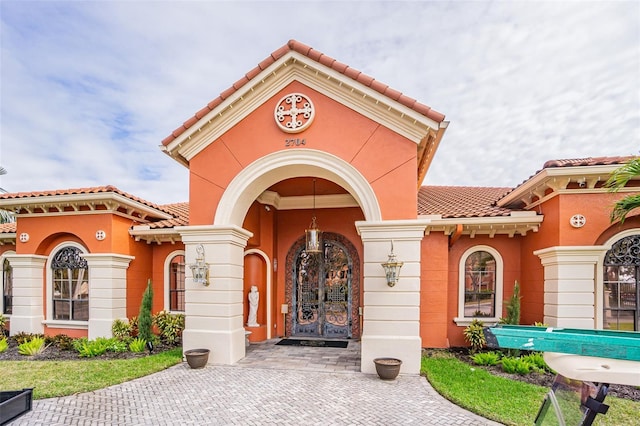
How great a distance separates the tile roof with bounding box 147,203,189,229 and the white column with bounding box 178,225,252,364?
2833 mm

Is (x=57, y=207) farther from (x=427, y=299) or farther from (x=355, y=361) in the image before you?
(x=427, y=299)

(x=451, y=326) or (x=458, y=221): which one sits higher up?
(x=458, y=221)

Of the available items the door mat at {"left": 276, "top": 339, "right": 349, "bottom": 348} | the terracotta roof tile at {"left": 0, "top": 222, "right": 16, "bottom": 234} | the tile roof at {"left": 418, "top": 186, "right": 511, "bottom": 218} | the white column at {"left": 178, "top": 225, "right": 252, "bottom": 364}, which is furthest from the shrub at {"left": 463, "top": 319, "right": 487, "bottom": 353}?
the terracotta roof tile at {"left": 0, "top": 222, "right": 16, "bottom": 234}

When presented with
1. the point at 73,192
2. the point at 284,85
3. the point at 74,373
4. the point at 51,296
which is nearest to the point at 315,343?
the point at 74,373

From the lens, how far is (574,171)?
7578 mm

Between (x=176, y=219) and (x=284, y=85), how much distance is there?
6498 millimetres

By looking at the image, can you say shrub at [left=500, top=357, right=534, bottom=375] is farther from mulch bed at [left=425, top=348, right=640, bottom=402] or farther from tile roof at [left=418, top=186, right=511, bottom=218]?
tile roof at [left=418, top=186, right=511, bottom=218]

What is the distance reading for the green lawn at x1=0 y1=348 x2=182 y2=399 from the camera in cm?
655

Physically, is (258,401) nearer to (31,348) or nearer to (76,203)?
(31,348)

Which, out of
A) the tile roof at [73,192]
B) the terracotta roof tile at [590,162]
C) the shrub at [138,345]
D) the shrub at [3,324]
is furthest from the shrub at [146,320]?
the terracotta roof tile at [590,162]

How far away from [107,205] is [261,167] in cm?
556

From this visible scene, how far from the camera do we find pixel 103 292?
1032 centimetres

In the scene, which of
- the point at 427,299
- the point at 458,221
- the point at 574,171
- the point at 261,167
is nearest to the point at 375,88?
the point at 261,167

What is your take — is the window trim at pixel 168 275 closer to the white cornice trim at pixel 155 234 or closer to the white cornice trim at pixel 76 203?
the white cornice trim at pixel 155 234
